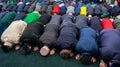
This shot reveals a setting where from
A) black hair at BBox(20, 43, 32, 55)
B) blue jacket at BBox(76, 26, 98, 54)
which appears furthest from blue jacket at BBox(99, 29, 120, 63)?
black hair at BBox(20, 43, 32, 55)

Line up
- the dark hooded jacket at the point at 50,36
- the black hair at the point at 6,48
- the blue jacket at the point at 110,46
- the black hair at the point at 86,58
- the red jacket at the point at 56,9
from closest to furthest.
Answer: the blue jacket at the point at 110,46 < the black hair at the point at 86,58 < the dark hooded jacket at the point at 50,36 < the black hair at the point at 6,48 < the red jacket at the point at 56,9

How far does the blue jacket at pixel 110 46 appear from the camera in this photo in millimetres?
2990

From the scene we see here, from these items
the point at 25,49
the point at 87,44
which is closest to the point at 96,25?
the point at 87,44

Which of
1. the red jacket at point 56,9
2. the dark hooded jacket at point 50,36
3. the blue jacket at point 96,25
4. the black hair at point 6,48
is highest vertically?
the dark hooded jacket at point 50,36

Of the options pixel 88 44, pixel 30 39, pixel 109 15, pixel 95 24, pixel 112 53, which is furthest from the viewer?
pixel 109 15

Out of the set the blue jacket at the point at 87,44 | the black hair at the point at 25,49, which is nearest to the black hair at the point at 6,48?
the black hair at the point at 25,49

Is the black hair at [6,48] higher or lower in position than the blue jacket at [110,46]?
lower

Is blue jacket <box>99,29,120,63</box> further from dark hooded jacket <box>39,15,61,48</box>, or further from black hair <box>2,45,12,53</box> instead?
black hair <box>2,45,12,53</box>

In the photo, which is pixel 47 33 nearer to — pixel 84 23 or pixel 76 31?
pixel 76 31

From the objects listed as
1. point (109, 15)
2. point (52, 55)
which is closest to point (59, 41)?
point (52, 55)

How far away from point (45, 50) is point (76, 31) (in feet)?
2.32

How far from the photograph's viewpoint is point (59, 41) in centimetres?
343

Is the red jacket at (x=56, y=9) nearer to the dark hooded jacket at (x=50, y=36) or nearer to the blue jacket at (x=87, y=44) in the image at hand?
the dark hooded jacket at (x=50, y=36)

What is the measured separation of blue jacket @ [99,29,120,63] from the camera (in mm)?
2990
